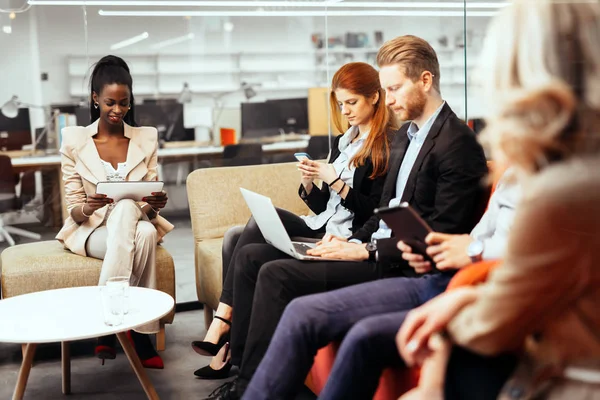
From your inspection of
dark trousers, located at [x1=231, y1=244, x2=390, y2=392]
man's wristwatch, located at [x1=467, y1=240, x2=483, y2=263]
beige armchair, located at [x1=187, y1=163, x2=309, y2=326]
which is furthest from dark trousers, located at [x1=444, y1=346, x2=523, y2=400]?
Result: beige armchair, located at [x1=187, y1=163, x2=309, y2=326]

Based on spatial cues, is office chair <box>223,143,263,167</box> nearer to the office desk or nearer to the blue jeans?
the office desk

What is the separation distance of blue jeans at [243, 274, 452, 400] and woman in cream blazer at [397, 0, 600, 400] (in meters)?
0.69

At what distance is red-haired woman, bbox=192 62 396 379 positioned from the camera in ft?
9.09

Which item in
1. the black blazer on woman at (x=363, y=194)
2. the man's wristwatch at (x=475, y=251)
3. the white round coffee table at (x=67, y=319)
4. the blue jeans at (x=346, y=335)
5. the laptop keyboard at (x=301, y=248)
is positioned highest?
the black blazer on woman at (x=363, y=194)

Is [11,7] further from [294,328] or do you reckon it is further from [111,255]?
[294,328]

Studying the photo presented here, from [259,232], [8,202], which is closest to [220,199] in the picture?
[259,232]

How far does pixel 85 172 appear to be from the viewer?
3414 millimetres

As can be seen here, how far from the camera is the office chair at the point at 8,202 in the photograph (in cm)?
448

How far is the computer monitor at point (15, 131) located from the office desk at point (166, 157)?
0.30 ft

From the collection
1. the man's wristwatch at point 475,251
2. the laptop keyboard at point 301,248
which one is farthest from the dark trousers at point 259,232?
the man's wristwatch at point 475,251

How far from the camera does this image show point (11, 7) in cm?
431

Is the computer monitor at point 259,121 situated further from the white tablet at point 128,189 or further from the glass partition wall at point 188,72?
the white tablet at point 128,189

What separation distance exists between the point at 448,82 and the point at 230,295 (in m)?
1.41

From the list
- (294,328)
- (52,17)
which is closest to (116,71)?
(52,17)
